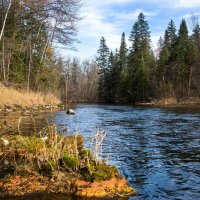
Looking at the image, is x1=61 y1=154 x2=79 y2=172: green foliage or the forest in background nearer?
x1=61 y1=154 x2=79 y2=172: green foliage

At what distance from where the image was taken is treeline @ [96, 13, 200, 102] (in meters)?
53.6

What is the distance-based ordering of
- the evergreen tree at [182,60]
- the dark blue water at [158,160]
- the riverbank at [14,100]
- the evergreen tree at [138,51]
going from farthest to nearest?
the evergreen tree at [138,51] → the evergreen tree at [182,60] → the riverbank at [14,100] → the dark blue water at [158,160]

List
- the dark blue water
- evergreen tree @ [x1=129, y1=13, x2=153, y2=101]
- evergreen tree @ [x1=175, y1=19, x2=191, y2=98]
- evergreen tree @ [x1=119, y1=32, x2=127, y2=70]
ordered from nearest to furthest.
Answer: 1. the dark blue water
2. evergreen tree @ [x1=175, y1=19, x2=191, y2=98]
3. evergreen tree @ [x1=129, y1=13, x2=153, y2=101]
4. evergreen tree @ [x1=119, y1=32, x2=127, y2=70]

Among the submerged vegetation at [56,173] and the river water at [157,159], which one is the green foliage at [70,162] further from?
the river water at [157,159]

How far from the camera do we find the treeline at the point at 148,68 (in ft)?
176

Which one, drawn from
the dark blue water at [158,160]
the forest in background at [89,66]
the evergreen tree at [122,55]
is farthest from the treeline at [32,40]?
the evergreen tree at [122,55]

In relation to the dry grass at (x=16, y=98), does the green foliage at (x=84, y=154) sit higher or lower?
lower

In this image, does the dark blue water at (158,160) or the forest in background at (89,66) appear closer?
the dark blue water at (158,160)

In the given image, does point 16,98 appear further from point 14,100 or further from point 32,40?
point 32,40

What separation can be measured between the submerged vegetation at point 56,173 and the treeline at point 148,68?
4260 cm

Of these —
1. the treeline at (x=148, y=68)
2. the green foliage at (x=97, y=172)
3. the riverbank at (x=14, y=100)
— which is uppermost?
the treeline at (x=148, y=68)

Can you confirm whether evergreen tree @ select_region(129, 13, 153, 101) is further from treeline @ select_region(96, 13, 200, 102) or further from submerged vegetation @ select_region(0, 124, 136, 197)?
submerged vegetation @ select_region(0, 124, 136, 197)

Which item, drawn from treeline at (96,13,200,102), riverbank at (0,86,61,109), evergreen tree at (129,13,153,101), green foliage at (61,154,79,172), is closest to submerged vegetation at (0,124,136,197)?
green foliage at (61,154,79,172)

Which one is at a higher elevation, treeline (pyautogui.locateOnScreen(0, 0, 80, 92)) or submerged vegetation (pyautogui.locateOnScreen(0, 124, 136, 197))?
treeline (pyautogui.locateOnScreen(0, 0, 80, 92))
